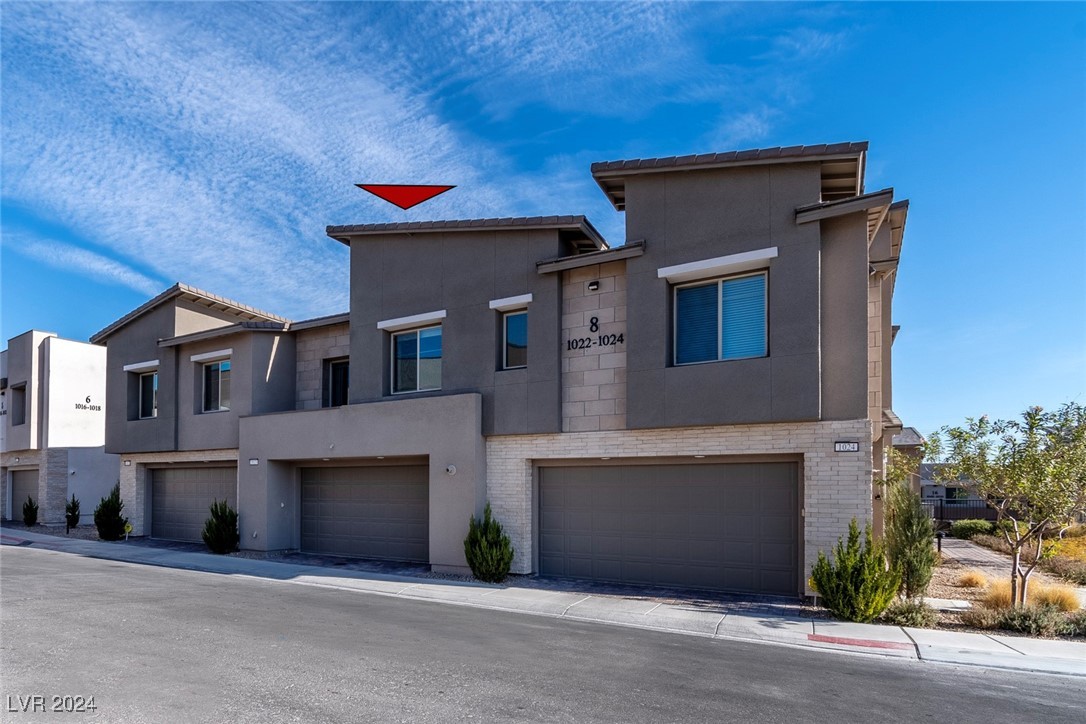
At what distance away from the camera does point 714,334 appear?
13.5 metres

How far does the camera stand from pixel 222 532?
19281mm

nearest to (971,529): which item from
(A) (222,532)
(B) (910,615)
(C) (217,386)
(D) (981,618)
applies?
(D) (981,618)

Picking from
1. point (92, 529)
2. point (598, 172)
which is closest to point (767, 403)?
point (598, 172)

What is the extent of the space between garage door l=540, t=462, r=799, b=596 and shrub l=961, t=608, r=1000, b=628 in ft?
8.58

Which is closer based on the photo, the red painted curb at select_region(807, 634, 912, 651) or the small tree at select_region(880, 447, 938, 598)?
the red painted curb at select_region(807, 634, 912, 651)

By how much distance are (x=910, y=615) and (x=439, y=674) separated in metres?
7.33

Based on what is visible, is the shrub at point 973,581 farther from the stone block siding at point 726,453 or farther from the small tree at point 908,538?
Answer: the stone block siding at point 726,453

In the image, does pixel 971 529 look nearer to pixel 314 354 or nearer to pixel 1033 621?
pixel 1033 621

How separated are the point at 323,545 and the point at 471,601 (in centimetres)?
787

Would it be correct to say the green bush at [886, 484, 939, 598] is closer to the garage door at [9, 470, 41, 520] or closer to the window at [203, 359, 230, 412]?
the window at [203, 359, 230, 412]

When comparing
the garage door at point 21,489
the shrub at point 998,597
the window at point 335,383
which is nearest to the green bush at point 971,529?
the shrub at point 998,597

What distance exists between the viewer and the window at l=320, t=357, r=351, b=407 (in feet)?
66.4

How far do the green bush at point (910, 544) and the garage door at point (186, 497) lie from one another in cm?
1705

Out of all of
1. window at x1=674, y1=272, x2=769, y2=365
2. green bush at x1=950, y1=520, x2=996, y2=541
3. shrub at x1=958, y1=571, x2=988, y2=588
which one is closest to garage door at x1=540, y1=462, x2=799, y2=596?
window at x1=674, y1=272, x2=769, y2=365
